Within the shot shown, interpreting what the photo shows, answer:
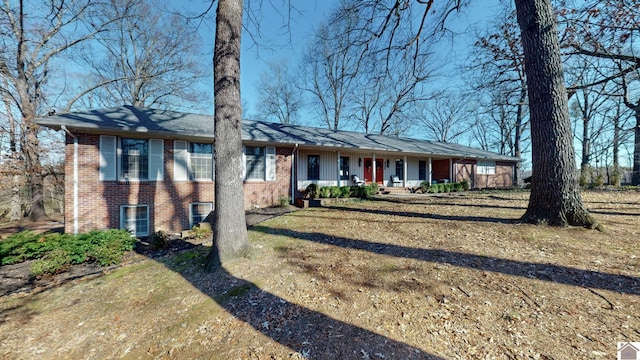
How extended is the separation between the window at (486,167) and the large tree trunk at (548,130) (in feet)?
49.1

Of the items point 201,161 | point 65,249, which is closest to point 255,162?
point 201,161

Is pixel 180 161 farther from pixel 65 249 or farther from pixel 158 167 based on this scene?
pixel 65 249

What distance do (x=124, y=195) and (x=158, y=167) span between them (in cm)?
148

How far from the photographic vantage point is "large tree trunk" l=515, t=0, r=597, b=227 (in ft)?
16.6

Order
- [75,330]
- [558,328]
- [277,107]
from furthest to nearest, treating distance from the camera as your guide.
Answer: [277,107], [75,330], [558,328]

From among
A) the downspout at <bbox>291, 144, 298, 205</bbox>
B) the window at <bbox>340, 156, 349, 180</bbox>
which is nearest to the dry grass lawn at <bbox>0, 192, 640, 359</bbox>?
the downspout at <bbox>291, 144, 298, 205</bbox>

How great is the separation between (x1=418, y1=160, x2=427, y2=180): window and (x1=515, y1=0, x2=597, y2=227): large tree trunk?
1190 cm

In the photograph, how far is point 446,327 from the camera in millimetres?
2545

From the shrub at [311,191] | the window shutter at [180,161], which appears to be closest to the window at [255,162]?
the shrub at [311,191]

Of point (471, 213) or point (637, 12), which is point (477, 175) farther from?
point (471, 213)

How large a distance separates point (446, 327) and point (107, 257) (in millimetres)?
7456

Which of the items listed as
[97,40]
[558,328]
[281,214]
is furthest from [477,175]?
[97,40]

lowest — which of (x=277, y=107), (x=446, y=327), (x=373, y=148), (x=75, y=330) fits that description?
(x=75, y=330)

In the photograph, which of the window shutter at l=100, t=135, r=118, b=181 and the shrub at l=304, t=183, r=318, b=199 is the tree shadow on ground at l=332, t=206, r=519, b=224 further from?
the window shutter at l=100, t=135, r=118, b=181
